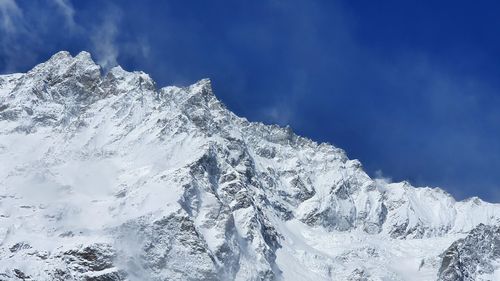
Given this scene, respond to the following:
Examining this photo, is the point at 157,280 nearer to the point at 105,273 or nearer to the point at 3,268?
the point at 105,273

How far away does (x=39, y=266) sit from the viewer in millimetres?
194125

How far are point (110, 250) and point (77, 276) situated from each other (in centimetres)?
974

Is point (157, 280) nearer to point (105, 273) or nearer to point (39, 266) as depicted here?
point (105, 273)

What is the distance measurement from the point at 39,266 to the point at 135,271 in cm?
1999

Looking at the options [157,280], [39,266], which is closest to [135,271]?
[157,280]

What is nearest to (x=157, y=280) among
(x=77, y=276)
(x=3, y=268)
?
(x=77, y=276)

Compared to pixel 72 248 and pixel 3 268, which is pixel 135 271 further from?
pixel 3 268

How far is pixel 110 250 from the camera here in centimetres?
19788

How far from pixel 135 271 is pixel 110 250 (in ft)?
22.8

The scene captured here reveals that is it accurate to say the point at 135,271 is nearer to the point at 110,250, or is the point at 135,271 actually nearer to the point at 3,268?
the point at 110,250

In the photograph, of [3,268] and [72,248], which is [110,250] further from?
[3,268]

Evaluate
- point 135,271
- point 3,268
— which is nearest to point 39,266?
point 3,268

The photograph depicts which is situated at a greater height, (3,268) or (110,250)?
(110,250)

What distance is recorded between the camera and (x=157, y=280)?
7864 inches
